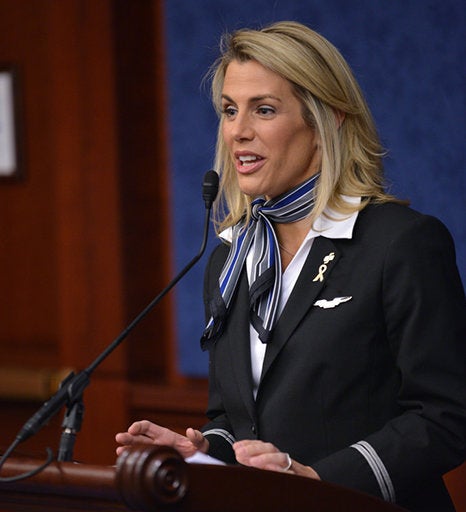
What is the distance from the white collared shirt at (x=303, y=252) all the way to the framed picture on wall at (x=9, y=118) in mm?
2757

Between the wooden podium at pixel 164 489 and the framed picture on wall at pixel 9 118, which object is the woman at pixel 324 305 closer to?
the wooden podium at pixel 164 489

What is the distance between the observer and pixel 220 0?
355cm

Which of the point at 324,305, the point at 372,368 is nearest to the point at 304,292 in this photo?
the point at 324,305

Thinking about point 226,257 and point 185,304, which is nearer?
point 226,257

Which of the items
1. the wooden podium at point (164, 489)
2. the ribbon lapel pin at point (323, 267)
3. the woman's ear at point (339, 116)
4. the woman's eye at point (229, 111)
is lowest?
the wooden podium at point (164, 489)

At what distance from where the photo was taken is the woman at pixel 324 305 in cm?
167

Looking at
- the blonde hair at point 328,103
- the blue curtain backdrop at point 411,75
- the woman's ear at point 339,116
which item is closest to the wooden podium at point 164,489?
the blonde hair at point 328,103

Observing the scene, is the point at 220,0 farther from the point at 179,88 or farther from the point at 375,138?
the point at 375,138

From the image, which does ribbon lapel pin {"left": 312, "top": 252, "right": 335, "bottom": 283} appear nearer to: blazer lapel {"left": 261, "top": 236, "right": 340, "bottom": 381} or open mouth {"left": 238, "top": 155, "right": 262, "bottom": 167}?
blazer lapel {"left": 261, "top": 236, "right": 340, "bottom": 381}

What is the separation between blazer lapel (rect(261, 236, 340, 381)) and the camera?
5.97 feet

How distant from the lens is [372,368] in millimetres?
1743

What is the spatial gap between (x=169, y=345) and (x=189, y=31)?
1109 millimetres

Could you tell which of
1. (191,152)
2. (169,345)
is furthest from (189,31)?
(169,345)

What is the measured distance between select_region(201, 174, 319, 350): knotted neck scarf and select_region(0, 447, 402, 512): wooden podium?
1.95 feet
